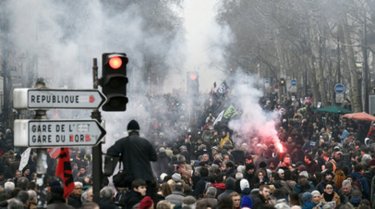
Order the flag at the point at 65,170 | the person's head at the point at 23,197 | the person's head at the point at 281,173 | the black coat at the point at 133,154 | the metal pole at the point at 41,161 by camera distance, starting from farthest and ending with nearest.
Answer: the person's head at the point at 281,173
the black coat at the point at 133,154
the person's head at the point at 23,197
the flag at the point at 65,170
the metal pole at the point at 41,161

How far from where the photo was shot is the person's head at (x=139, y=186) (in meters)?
12.9

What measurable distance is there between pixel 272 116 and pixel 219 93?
2727 millimetres

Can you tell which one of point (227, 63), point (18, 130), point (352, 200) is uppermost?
point (227, 63)

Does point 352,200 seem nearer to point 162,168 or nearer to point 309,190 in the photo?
point 309,190

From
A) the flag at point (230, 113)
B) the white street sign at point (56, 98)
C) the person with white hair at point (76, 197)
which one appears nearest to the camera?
the white street sign at point (56, 98)

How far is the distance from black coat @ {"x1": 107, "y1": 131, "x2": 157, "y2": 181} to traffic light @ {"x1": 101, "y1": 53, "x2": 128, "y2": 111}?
1.43 meters

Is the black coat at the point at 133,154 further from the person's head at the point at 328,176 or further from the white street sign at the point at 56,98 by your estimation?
the person's head at the point at 328,176

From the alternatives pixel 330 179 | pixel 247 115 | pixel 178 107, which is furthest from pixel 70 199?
pixel 178 107

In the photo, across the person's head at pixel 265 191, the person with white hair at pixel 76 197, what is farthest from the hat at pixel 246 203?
the person with white hair at pixel 76 197

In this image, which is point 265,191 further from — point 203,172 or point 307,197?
point 203,172

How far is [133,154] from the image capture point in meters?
13.3

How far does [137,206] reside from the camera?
464 inches

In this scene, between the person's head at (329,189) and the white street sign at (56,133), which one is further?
the person's head at (329,189)

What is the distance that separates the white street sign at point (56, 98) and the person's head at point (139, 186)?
5.70ft
